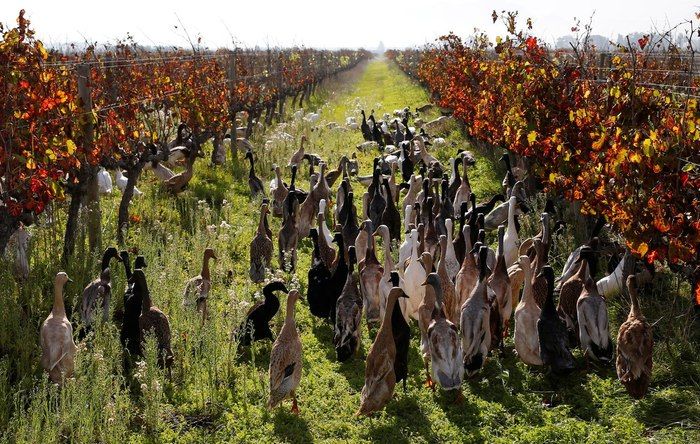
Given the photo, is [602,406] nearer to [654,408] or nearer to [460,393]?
[654,408]

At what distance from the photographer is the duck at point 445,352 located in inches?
249

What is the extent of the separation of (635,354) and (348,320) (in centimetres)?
286

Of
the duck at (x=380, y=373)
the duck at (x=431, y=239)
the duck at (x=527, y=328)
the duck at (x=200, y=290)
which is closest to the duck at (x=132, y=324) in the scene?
the duck at (x=200, y=290)

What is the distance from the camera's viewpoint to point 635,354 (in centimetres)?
623

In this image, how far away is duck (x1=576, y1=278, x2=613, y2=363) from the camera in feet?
22.6

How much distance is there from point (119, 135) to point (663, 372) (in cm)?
843

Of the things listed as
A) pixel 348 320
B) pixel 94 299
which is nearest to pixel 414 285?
pixel 348 320

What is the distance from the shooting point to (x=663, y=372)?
6957 mm

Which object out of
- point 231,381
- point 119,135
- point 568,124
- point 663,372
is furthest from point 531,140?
point 119,135

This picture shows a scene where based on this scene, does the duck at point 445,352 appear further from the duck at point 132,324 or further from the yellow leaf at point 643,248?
the duck at point 132,324

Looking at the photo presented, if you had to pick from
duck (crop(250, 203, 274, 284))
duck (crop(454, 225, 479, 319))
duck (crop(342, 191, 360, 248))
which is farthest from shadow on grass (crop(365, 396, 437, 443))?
duck (crop(342, 191, 360, 248))

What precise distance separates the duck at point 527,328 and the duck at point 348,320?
1.68m

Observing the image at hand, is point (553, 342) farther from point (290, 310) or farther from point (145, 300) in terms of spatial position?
point (145, 300)

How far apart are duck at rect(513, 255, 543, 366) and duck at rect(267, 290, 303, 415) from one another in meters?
2.28
